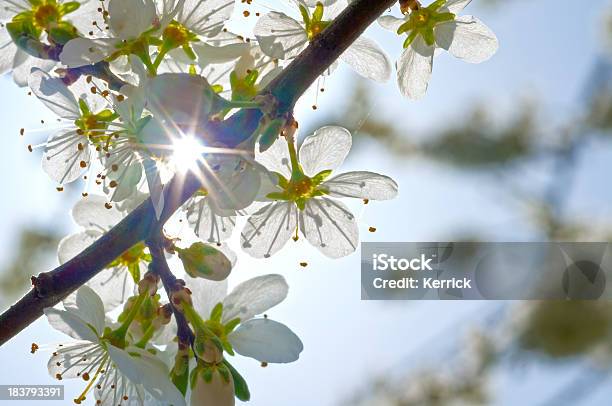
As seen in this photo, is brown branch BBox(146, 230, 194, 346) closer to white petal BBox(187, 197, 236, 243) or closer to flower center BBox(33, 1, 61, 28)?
white petal BBox(187, 197, 236, 243)

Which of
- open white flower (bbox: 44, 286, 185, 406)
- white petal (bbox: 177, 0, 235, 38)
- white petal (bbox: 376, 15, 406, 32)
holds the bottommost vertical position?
open white flower (bbox: 44, 286, 185, 406)

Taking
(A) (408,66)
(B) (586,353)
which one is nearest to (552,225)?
(B) (586,353)

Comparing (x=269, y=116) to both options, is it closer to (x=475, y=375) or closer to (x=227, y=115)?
(x=227, y=115)

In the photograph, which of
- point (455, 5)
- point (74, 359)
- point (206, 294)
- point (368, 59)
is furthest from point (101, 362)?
point (455, 5)

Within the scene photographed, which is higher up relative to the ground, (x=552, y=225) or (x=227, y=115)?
(x=552, y=225)

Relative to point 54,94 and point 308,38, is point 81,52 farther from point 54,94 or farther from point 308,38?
point 308,38

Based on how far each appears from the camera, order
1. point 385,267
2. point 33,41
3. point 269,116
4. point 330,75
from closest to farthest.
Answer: point 269,116 < point 33,41 < point 330,75 < point 385,267

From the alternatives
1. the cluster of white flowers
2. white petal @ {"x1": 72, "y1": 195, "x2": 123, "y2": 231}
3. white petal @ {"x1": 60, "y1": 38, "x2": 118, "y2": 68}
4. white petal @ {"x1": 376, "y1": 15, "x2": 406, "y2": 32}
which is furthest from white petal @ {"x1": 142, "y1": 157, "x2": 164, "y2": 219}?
white petal @ {"x1": 376, "y1": 15, "x2": 406, "y2": 32}
